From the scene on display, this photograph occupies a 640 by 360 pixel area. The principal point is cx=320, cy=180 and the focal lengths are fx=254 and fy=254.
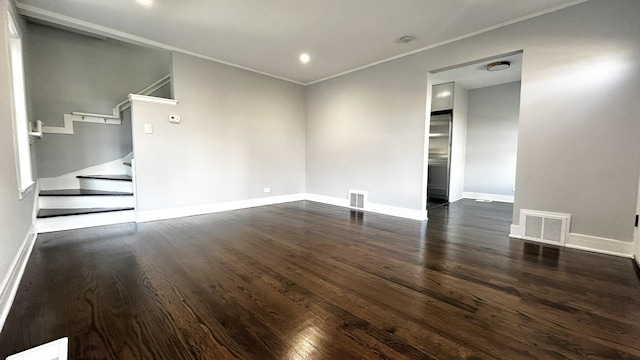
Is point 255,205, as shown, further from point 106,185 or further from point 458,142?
point 458,142

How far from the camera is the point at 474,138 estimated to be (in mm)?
6016

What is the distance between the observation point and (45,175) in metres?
3.88

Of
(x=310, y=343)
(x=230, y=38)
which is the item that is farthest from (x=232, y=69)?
(x=310, y=343)

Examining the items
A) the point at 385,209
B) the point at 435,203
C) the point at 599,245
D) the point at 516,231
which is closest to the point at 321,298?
the point at 516,231

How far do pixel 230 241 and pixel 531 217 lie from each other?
3557 mm

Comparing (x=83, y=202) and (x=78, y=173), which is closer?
(x=83, y=202)

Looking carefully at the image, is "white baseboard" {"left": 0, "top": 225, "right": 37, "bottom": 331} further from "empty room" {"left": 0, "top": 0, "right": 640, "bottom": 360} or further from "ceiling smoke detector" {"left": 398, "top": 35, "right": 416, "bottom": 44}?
"ceiling smoke detector" {"left": 398, "top": 35, "right": 416, "bottom": 44}

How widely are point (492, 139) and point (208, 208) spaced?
242 inches

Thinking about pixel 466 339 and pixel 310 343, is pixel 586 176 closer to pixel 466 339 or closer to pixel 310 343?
pixel 466 339

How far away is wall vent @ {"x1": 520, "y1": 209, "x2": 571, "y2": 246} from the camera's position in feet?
9.26

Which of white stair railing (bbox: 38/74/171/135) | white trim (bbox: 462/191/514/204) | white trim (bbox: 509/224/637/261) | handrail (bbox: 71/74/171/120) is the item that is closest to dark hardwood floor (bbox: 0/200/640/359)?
white trim (bbox: 509/224/637/261)

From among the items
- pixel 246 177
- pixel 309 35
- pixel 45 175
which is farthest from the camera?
pixel 246 177

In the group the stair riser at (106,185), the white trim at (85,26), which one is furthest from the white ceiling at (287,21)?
the stair riser at (106,185)

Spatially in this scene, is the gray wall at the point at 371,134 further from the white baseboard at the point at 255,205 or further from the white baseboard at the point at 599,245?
the white baseboard at the point at 599,245
